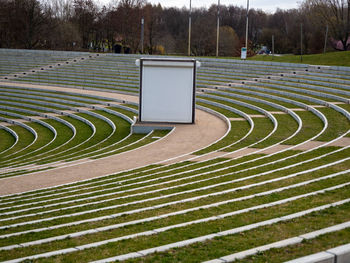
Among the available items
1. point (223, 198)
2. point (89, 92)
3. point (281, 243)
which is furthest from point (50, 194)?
point (89, 92)

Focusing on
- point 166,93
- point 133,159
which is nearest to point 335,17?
point 166,93

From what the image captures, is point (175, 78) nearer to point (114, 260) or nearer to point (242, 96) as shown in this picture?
point (242, 96)

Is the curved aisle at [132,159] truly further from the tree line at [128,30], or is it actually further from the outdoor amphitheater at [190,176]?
the tree line at [128,30]

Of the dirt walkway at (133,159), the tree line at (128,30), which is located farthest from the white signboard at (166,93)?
the tree line at (128,30)

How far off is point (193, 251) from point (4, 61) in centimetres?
4953

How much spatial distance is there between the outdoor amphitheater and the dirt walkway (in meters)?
0.05

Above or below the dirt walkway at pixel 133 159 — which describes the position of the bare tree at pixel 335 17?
above

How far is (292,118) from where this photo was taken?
2261cm

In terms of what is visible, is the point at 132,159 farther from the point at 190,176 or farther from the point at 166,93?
the point at 166,93

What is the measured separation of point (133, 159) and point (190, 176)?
4900 millimetres

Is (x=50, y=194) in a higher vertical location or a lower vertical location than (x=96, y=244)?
lower

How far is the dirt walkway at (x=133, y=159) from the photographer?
46.3 ft

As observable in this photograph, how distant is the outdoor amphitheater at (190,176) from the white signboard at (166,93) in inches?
42.3

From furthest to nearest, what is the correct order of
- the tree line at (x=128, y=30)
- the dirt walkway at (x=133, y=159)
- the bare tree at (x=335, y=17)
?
the tree line at (x=128, y=30), the bare tree at (x=335, y=17), the dirt walkway at (x=133, y=159)
